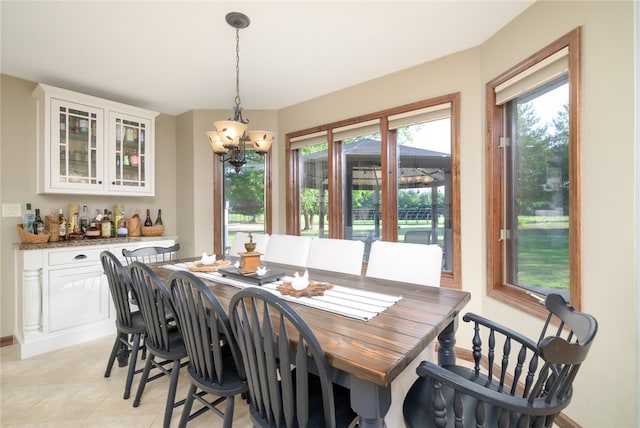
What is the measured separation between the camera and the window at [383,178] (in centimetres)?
267

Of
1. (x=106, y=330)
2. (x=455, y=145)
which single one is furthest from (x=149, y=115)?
(x=455, y=145)

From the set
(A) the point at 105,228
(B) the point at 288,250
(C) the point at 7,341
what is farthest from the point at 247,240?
(C) the point at 7,341

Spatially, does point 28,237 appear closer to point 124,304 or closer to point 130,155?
point 130,155

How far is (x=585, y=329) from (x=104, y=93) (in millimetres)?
4244

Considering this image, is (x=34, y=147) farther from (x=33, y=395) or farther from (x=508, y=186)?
(x=508, y=186)

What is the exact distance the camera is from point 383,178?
3014mm

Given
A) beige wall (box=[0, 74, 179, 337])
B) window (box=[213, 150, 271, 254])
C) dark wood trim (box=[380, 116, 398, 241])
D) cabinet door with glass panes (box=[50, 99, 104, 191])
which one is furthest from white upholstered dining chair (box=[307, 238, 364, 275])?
beige wall (box=[0, 74, 179, 337])

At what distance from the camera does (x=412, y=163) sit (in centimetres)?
289

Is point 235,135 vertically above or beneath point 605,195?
above

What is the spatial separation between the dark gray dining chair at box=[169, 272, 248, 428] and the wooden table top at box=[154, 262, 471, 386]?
0.18 metres

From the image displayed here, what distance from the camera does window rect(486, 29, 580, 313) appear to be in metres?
1.71

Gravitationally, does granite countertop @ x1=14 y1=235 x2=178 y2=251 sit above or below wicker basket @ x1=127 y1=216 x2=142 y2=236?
below

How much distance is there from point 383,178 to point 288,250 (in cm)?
119

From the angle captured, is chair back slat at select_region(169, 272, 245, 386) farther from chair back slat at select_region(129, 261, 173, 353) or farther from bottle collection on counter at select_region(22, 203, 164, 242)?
bottle collection on counter at select_region(22, 203, 164, 242)
